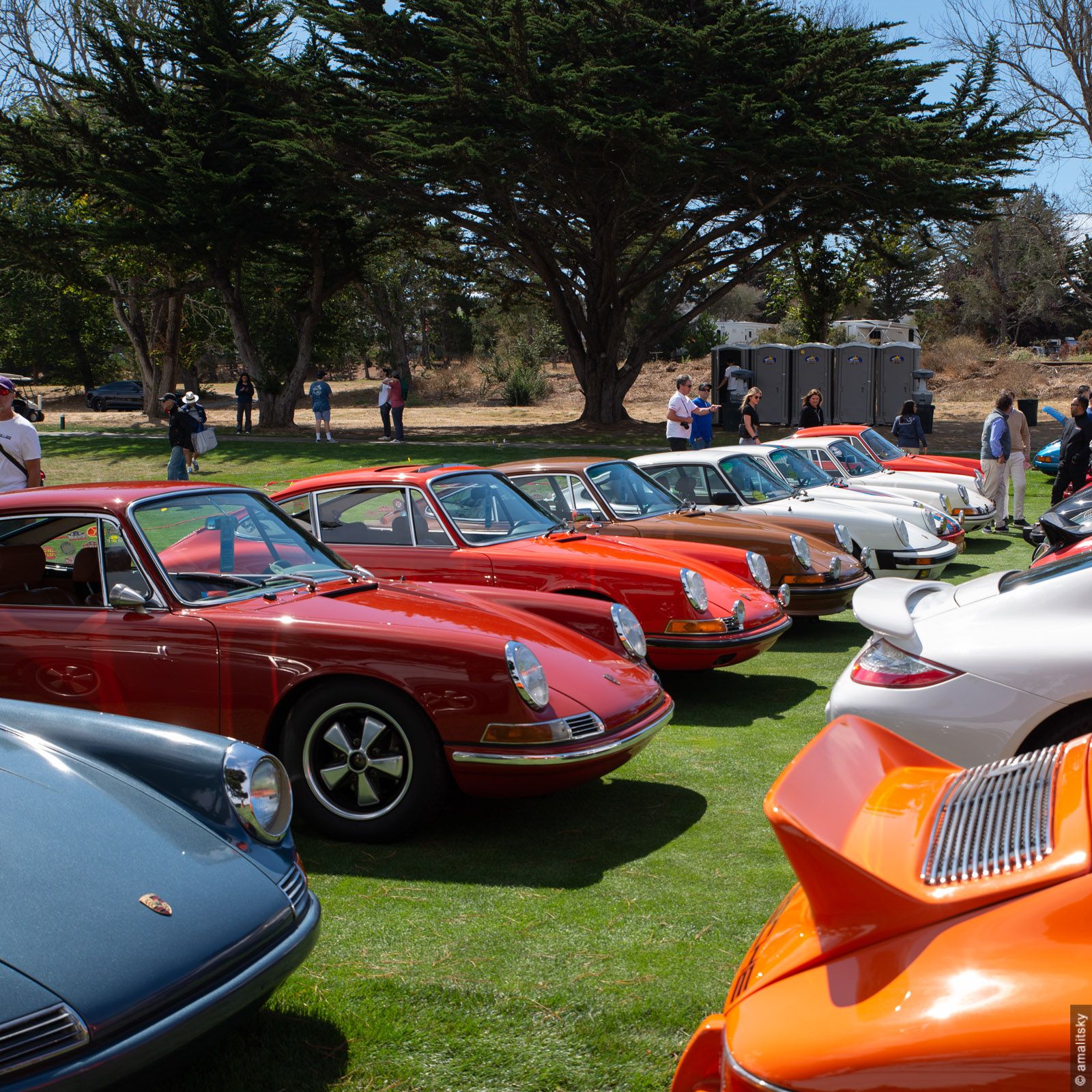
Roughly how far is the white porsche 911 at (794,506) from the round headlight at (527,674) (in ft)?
20.8

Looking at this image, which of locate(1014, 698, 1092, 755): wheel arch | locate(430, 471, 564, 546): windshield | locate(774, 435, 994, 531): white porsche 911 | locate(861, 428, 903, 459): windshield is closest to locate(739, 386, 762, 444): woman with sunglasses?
locate(774, 435, 994, 531): white porsche 911

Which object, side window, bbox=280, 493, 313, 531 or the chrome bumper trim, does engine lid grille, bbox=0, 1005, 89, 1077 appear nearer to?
the chrome bumper trim

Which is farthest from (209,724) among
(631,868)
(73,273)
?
(73,273)

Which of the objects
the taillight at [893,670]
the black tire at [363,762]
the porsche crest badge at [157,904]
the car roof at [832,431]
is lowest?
the black tire at [363,762]

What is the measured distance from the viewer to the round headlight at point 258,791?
10.7 feet

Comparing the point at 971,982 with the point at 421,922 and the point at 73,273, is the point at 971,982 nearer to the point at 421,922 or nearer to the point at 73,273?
the point at 421,922

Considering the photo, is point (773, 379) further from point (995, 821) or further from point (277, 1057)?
point (995, 821)

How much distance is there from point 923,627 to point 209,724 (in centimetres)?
307

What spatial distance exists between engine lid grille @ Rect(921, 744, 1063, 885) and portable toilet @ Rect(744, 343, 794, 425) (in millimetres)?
31200

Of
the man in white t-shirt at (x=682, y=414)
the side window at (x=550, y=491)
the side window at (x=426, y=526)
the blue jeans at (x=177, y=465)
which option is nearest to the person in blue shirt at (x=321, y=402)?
the blue jeans at (x=177, y=465)

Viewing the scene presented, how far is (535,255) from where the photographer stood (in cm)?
3148

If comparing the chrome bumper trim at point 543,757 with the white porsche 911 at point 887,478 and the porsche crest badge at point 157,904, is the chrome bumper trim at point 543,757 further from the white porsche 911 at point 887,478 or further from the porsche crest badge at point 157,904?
the white porsche 911 at point 887,478

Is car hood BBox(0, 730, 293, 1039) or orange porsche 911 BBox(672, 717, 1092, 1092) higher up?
orange porsche 911 BBox(672, 717, 1092, 1092)

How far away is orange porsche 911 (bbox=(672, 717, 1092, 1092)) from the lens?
68.1 inches
